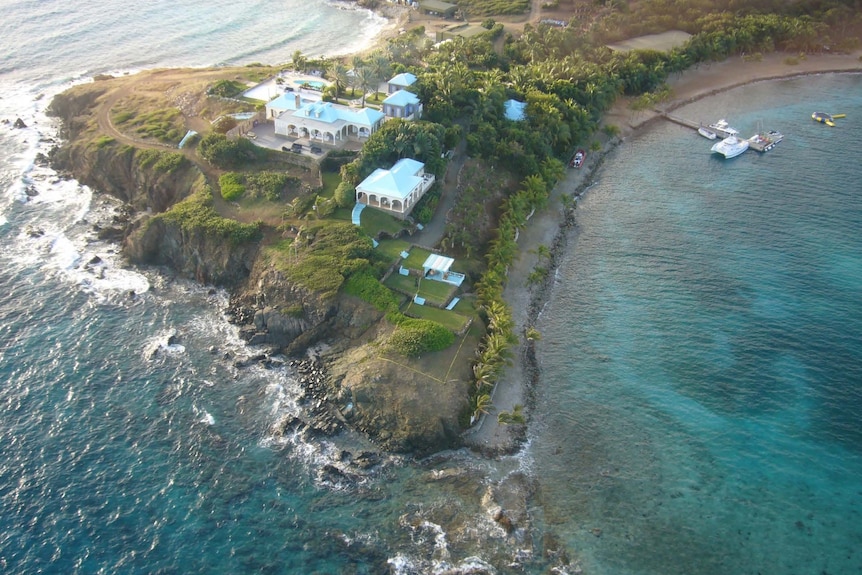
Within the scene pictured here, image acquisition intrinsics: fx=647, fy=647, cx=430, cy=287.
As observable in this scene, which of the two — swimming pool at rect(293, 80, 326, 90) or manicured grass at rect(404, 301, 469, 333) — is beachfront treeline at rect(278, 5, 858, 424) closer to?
manicured grass at rect(404, 301, 469, 333)

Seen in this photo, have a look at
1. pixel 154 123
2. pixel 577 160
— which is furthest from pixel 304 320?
pixel 577 160

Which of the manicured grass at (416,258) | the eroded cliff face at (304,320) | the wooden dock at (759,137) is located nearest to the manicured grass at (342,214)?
the manicured grass at (416,258)

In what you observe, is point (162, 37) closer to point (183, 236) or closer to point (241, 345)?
point (183, 236)

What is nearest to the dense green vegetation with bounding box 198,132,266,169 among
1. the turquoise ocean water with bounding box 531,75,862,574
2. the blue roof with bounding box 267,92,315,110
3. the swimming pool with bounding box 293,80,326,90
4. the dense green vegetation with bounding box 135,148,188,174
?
the dense green vegetation with bounding box 135,148,188,174

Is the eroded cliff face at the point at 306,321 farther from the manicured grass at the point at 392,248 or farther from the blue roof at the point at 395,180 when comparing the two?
the blue roof at the point at 395,180

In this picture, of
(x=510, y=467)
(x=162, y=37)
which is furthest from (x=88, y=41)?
(x=510, y=467)
